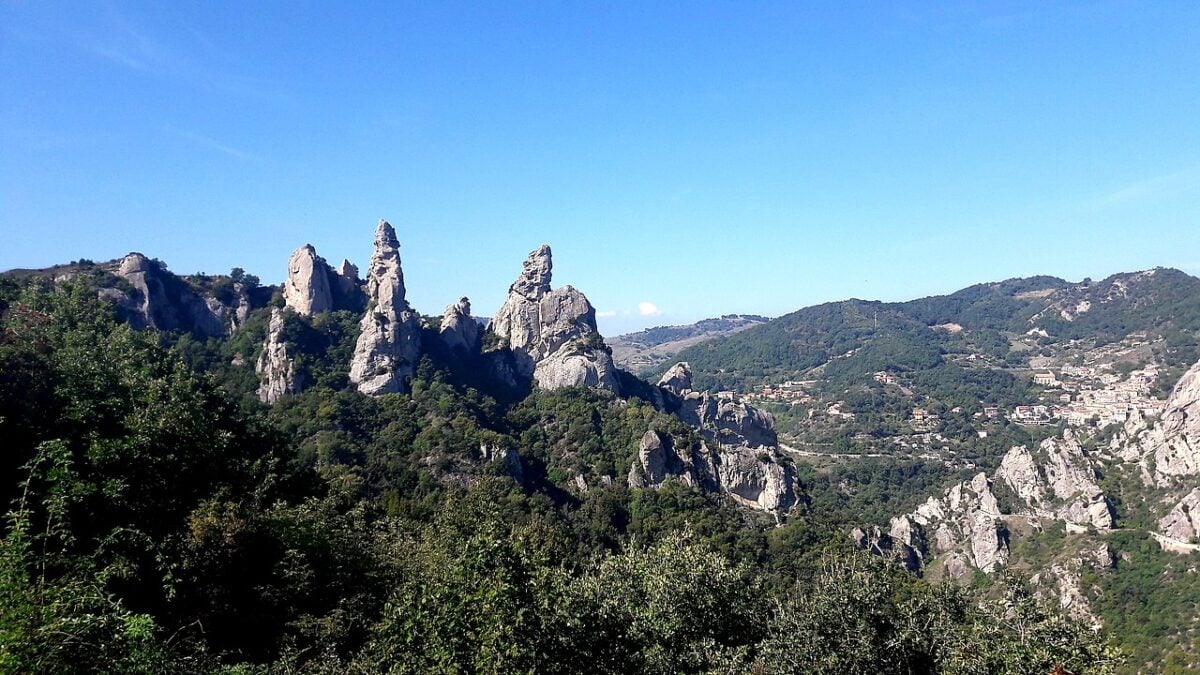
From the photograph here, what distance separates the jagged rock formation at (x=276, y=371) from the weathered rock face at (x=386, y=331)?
26.3ft

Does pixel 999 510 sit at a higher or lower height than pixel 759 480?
lower

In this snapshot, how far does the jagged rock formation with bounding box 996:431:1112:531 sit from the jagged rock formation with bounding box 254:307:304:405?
110 meters

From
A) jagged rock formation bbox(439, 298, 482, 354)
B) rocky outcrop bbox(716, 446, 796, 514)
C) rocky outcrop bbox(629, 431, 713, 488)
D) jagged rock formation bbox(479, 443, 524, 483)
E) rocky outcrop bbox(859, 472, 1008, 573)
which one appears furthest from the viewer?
jagged rock formation bbox(439, 298, 482, 354)

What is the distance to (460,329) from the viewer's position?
107 meters

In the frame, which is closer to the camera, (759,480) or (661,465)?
(759,480)

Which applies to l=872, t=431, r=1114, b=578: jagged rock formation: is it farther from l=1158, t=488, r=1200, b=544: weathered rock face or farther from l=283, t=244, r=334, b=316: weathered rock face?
l=283, t=244, r=334, b=316: weathered rock face

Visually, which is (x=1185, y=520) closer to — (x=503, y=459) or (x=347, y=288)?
(x=503, y=459)

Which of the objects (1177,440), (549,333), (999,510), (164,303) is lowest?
(999,510)

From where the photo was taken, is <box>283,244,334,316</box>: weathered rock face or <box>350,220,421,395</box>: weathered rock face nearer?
<box>350,220,421,395</box>: weathered rock face

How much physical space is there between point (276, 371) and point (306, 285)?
20.6 metres

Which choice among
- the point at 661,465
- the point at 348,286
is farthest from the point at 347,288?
the point at 661,465

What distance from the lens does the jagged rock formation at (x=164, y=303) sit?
84.3m

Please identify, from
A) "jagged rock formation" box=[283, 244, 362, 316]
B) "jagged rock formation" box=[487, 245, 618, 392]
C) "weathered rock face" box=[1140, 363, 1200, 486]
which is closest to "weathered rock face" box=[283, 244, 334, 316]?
"jagged rock formation" box=[283, 244, 362, 316]

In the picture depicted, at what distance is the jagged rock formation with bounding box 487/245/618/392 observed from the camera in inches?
3986
